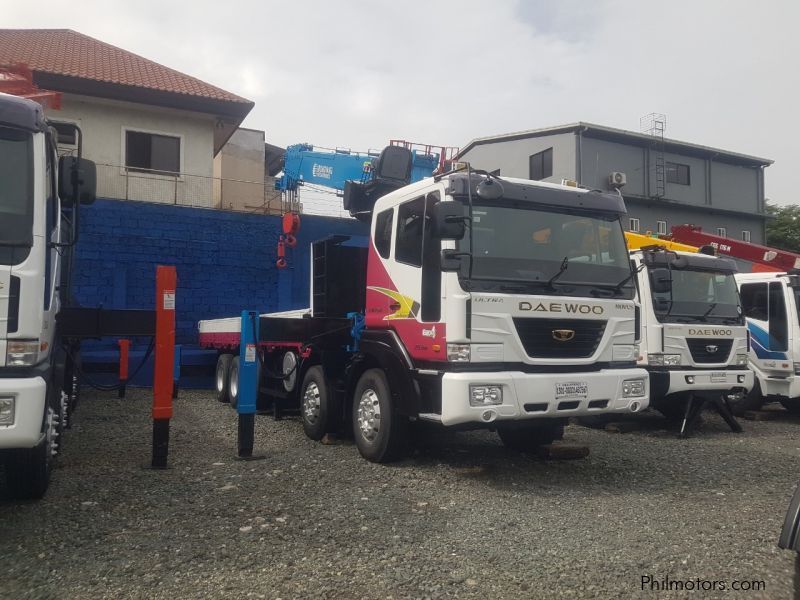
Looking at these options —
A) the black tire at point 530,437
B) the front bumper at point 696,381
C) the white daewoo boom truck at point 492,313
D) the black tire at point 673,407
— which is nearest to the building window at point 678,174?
the black tire at point 673,407

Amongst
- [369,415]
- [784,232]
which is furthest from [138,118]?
[784,232]

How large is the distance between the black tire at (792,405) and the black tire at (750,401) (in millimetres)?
451

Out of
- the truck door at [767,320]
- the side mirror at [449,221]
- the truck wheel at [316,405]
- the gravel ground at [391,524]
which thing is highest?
the side mirror at [449,221]

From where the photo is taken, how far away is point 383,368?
6324mm

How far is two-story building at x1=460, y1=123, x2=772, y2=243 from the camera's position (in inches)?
1030

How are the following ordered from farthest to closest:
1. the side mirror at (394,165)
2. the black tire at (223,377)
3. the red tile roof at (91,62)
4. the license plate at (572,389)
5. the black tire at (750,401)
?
the red tile roof at (91,62)
the black tire at (223,377)
the black tire at (750,401)
the side mirror at (394,165)
the license plate at (572,389)

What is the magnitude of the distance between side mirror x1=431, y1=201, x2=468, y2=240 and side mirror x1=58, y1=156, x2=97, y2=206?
2596 mm

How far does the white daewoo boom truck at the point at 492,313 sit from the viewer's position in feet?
17.7

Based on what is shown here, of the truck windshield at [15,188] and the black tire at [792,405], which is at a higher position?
the truck windshield at [15,188]

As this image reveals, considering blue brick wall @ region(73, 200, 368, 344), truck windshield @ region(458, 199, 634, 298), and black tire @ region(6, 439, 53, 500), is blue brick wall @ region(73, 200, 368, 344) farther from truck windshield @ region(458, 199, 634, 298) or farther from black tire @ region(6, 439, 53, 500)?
black tire @ region(6, 439, 53, 500)

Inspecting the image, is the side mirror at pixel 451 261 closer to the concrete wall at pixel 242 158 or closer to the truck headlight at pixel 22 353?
the truck headlight at pixel 22 353

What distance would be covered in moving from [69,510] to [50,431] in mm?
582

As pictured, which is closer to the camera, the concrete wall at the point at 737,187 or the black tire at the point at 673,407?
the black tire at the point at 673,407

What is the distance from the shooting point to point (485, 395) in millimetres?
5262
